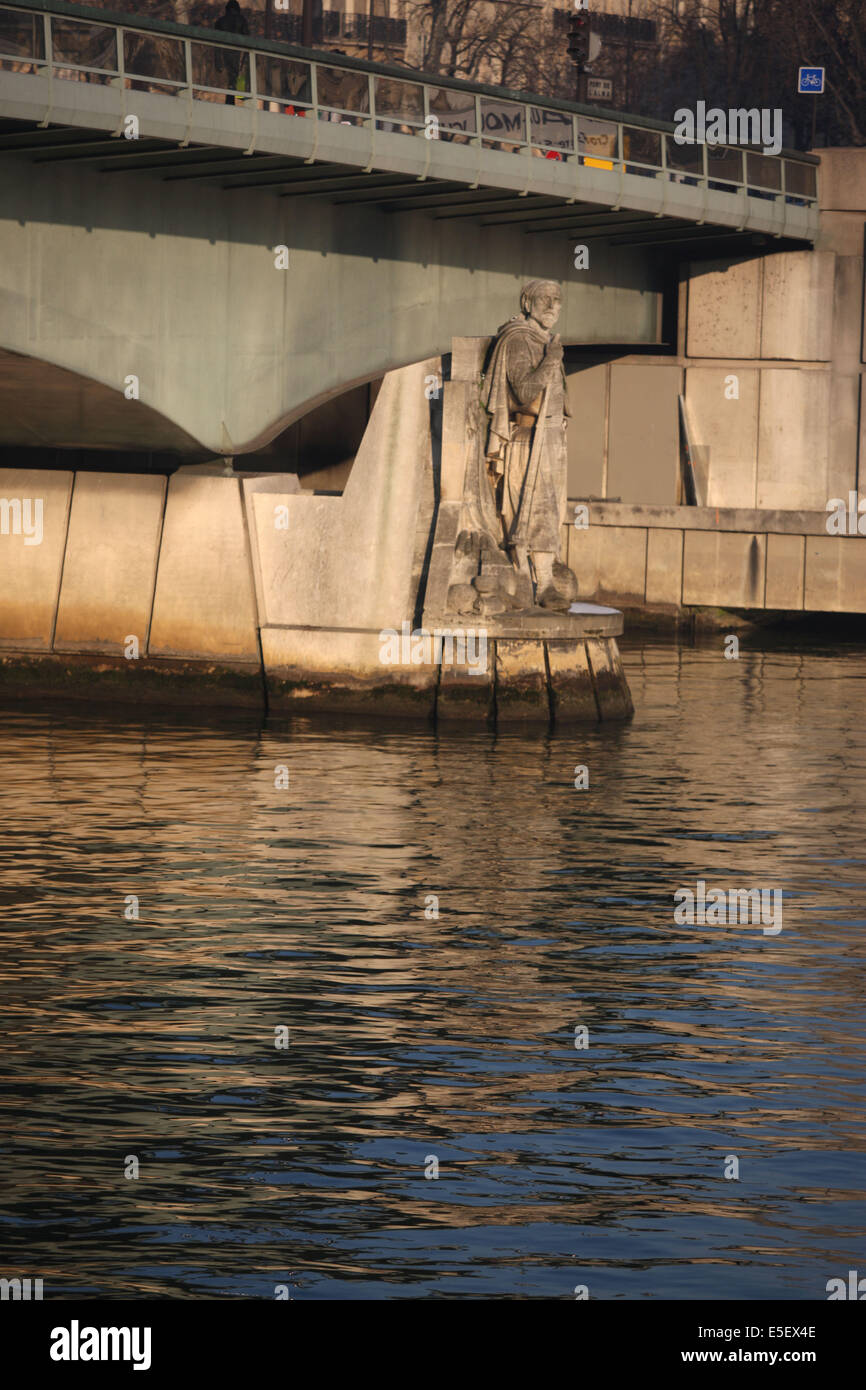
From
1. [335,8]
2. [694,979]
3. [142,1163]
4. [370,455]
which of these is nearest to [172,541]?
[370,455]

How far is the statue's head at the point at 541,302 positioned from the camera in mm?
30766

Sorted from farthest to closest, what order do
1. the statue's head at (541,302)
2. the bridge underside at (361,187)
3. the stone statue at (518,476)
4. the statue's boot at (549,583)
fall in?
the statue's boot at (549,583)
the statue's head at (541,302)
the stone statue at (518,476)
the bridge underside at (361,187)

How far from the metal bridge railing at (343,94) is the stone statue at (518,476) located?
4.36 meters

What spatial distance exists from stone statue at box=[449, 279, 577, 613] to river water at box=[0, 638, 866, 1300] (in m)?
4.75

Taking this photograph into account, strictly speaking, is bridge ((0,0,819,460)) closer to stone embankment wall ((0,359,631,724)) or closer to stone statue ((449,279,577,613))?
stone embankment wall ((0,359,631,724))

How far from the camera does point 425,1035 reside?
13773mm

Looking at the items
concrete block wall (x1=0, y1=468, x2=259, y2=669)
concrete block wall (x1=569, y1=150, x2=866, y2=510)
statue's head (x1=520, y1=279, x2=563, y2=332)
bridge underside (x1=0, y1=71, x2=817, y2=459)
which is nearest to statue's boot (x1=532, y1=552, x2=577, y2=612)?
statue's head (x1=520, y1=279, x2=563, y2=332)

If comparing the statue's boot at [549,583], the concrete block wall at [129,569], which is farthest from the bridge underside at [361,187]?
the statue's boot at [549,583]

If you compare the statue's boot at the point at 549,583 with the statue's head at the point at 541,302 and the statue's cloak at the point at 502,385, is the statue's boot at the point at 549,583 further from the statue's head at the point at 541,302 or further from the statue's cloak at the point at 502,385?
the statue's head at the point at 541,302

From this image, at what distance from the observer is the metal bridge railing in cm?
2789

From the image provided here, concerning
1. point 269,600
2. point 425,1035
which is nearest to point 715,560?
point 269,600

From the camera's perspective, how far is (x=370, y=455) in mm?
30750

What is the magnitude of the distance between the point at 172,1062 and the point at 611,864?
7925 millimetres
